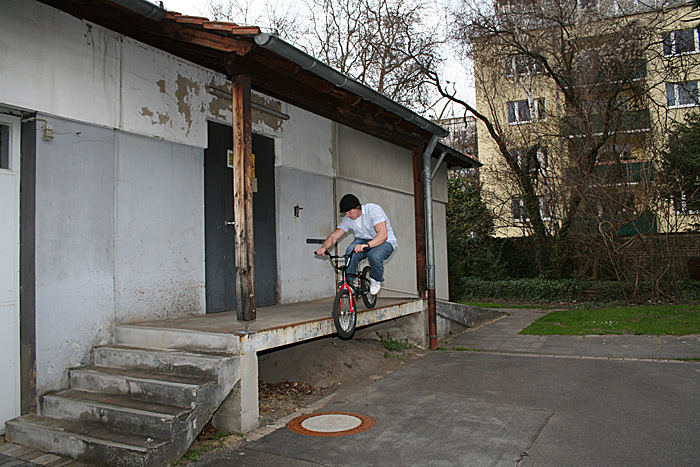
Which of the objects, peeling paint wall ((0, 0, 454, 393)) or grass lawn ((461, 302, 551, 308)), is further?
grass lawn ((461, 302, 551, 308))

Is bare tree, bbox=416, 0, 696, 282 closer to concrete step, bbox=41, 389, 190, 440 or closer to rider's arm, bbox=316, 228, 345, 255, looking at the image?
rider's arm, bbox=316, 228, 345, 255

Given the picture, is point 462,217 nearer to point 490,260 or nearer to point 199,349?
point 490,260

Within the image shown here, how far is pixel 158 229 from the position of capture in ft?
19.7

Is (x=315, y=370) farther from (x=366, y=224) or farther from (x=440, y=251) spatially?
(x=440, y=251)

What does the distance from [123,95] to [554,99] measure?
1545 cm

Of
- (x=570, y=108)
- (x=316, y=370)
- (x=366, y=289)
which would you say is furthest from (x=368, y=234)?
(x=570, y=108)

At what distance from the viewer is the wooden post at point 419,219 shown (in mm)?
9008

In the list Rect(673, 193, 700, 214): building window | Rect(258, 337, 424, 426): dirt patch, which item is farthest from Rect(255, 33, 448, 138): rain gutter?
Rect(673, 193, 700, 214): building window

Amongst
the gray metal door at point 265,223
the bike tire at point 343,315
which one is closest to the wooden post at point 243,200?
the bike tire at point 343,315

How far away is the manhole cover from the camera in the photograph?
4637 millimetres

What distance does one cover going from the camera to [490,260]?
1866 cm

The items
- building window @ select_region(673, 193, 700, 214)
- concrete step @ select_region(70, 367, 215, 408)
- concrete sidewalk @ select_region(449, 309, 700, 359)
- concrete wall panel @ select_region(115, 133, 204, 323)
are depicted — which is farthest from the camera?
building window @ select_region(673, 193, 700, 214)

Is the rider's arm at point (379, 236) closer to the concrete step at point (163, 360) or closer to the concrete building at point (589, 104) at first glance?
the concrete step at point (163, 360)

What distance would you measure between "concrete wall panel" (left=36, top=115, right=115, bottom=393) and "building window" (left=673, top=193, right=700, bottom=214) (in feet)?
45.4
